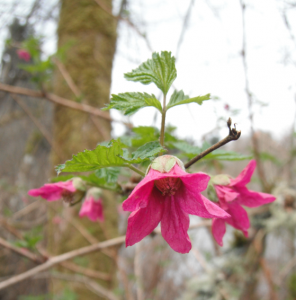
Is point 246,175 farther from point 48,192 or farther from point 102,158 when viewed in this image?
point 48,192

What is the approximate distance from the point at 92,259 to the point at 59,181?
77.1 inches

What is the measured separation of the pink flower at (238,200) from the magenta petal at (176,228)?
0.13 meters

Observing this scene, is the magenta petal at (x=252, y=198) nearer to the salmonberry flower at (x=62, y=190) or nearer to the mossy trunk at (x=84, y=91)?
the salmonberry flower at (x=62, y=190)

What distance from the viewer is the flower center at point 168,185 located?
1.86 ft

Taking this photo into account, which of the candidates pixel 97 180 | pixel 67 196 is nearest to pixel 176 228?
pixel 97 180

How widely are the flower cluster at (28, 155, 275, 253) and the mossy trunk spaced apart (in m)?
1.87

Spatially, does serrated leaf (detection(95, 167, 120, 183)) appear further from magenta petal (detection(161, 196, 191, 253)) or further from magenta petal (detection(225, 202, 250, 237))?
magenta petal (detection(225, 202, 250, 237))

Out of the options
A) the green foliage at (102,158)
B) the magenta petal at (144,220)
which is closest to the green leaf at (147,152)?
the green foliage at (102,158)

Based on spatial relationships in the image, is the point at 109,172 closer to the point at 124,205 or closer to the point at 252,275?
the point at 124,205

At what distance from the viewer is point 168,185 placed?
0.58m

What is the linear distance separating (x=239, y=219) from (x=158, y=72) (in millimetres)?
448

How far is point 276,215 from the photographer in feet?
6.62

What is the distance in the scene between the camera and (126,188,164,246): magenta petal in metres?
0.48

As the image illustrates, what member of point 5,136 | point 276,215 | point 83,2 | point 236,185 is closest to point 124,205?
point 236,185
